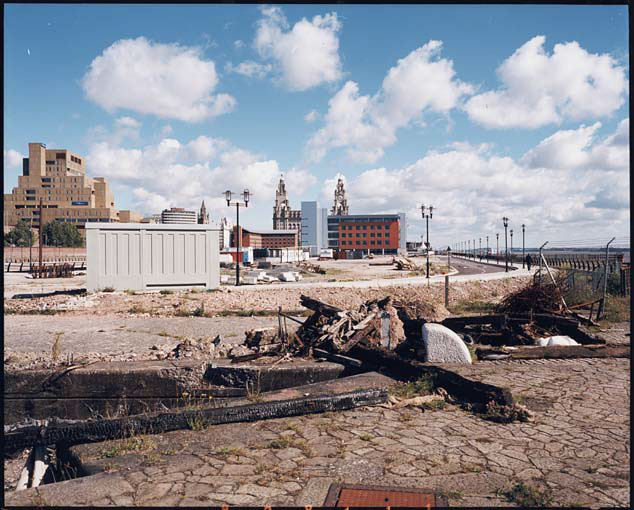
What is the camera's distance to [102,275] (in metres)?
21.7

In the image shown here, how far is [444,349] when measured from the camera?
8102mm

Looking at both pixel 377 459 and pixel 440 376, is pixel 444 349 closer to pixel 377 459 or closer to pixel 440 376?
pixel 440 376

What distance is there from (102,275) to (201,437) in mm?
18716

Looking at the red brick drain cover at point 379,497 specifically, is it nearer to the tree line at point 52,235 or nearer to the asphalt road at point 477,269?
the asphalt road at point 477,269

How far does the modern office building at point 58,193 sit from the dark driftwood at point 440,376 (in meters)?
131

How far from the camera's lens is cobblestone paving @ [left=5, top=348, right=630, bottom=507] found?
3.77m

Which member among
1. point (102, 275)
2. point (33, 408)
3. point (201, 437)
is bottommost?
point (33, 408)

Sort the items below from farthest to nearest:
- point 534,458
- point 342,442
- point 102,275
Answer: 1. point 102,275
2. point 342,442
3. point 534,458

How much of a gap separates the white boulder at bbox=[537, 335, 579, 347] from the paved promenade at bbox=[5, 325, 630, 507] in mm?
3013

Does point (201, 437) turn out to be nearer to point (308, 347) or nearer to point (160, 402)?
point (160, 402)

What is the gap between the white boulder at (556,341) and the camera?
9180 millimetres

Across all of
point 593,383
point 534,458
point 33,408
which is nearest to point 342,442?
point 534,458

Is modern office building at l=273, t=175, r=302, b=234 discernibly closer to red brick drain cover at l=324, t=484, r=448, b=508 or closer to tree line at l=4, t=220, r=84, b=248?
tree line at l=4, t=220, r=84, b=248

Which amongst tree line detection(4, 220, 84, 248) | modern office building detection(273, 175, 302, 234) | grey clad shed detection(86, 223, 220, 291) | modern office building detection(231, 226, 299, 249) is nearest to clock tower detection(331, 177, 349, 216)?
modern office building detection(273, 175, 302, 234)
